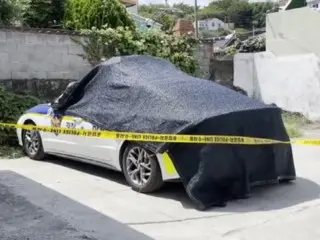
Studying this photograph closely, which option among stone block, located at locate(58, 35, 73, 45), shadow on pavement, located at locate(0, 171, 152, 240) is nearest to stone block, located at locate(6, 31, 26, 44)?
stone block, located at locate(58, 35, 73, 45)

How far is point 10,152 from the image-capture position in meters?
8.68

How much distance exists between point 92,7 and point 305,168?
697cm

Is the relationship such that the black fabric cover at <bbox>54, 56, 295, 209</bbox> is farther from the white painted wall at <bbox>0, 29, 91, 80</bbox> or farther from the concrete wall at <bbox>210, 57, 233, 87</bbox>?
the concrete wall at <bbox>210, 57, 233, 87</bbox>

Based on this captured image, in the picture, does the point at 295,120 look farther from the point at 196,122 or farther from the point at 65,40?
the point at 196,122

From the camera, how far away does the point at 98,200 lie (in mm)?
5945

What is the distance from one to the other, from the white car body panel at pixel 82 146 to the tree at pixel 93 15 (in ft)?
15.5

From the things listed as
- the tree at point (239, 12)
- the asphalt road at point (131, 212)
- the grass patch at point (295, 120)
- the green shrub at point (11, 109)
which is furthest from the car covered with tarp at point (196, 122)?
the tree at point (239, 12)

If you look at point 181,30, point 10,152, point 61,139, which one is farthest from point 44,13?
point 61,139

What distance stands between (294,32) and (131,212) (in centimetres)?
1026

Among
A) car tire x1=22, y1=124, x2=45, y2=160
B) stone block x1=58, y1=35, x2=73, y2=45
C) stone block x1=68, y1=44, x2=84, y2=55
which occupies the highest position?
stone block x1=58, y1=35, x2=73, y2=45

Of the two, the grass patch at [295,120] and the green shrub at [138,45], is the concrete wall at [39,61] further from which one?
the grass patch at [295,120]

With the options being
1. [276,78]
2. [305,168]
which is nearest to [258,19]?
[276,78]

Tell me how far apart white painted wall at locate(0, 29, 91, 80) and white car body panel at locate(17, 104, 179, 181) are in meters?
2.19

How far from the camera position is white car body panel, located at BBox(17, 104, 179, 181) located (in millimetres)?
6484
